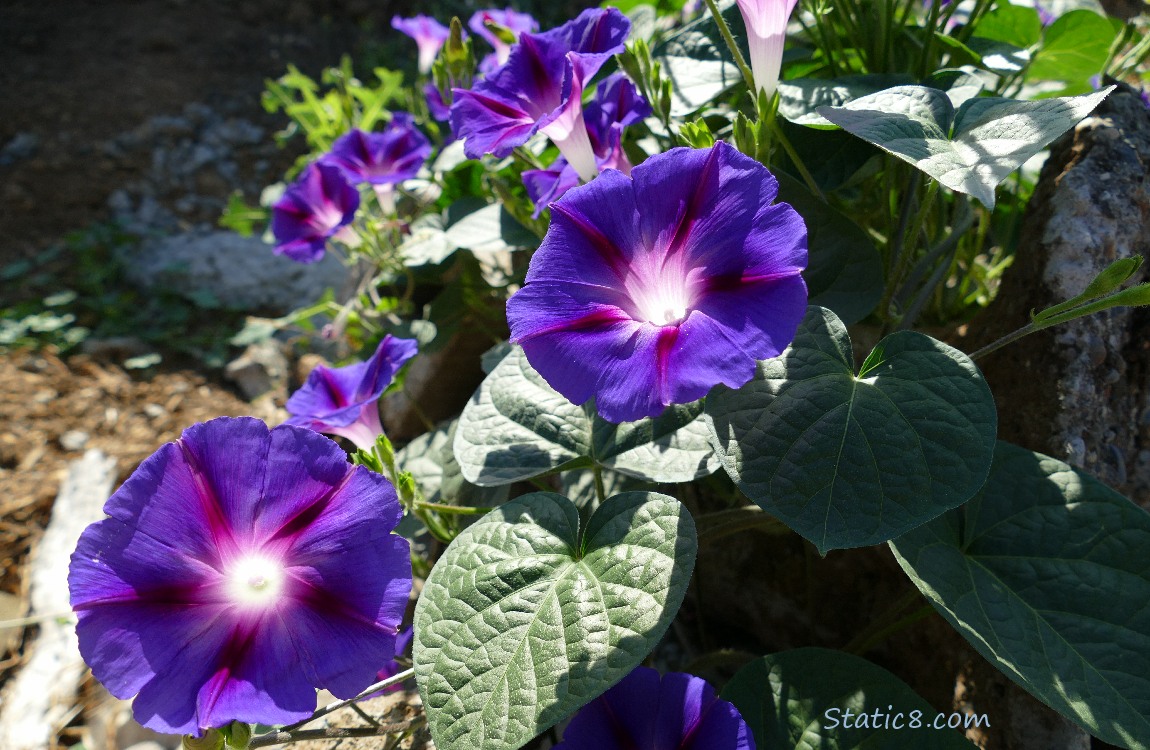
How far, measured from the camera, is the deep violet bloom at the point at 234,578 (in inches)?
35.3

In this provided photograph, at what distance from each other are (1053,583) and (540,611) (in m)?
0.66

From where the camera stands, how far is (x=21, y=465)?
266 cm

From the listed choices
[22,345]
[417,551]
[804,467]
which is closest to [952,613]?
[804,467]

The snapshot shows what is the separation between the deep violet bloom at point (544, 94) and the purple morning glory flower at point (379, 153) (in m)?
0.65

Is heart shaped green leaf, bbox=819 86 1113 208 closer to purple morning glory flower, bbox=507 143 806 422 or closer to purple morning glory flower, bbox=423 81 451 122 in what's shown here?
purple morning glory flower, bbox=507 143 806 422

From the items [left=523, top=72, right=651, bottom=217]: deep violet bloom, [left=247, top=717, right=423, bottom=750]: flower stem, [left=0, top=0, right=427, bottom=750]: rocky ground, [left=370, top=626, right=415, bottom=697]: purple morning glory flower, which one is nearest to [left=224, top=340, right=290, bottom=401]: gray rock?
[left=0, top=0, right=427, bottom=750]: rocky ground

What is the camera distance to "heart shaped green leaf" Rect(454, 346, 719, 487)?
1122mm

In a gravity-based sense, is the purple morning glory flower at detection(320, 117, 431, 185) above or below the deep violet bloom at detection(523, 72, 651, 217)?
below

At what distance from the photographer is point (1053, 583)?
1048 mm

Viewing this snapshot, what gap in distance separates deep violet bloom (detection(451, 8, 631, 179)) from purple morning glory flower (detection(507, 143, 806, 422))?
0.31m

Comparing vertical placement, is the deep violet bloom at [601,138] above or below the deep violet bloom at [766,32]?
below

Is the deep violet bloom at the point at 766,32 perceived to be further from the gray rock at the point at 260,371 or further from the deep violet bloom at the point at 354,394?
the gray rock at the point at 260,371

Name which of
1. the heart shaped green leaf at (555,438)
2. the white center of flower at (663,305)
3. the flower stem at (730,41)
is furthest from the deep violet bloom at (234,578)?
the flower stem at (730,41)

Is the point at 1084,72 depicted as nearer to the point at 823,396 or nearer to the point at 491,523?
the point at 823,396
